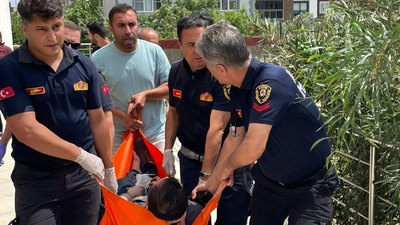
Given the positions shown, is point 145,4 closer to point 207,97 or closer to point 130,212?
point 207,97

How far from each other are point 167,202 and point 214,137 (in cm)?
51

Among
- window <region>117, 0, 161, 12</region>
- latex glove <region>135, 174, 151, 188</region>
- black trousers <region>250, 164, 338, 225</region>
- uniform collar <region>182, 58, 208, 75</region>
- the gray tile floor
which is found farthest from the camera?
window <region>117, 0, 161, 12</region>

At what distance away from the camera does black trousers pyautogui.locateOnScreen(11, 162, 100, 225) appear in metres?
2.55

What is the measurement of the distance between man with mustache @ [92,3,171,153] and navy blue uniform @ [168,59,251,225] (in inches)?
24.2

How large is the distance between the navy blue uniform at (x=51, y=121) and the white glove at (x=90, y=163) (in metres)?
0.10

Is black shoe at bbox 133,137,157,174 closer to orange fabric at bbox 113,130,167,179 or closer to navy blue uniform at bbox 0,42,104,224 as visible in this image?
orange fabric at bbox 113,130,167,179

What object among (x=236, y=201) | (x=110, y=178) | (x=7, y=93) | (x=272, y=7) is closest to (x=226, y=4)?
(x=272, y=7)

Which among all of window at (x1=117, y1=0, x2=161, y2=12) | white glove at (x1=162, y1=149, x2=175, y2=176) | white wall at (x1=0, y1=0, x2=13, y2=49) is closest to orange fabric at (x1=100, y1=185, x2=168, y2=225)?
white glove at (x1=162, y1=149, x2=175, y2=176)

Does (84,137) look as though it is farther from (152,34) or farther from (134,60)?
(152,34)

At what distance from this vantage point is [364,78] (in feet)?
5.32

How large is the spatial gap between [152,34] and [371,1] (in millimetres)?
4741

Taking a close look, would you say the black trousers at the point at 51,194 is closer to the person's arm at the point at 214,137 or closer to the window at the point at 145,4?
the person's arm at the point at 214,137

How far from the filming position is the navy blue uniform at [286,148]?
235 cm

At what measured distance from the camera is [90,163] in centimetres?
262
